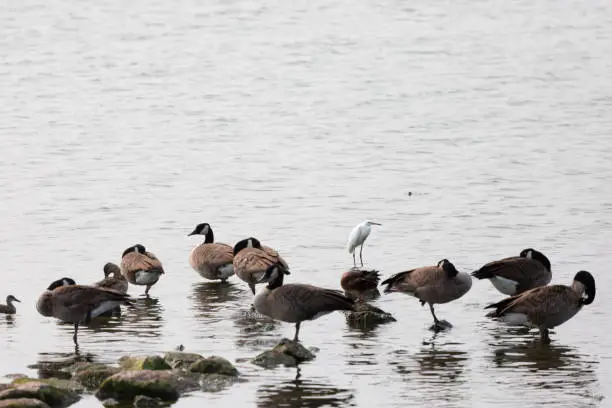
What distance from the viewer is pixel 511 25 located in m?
59.0

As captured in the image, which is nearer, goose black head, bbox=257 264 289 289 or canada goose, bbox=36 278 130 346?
canada goose, bbox=36 278 130 346

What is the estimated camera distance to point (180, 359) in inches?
680

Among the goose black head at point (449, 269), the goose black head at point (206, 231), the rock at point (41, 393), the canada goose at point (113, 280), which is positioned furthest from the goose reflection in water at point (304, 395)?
the goose black head at point (206, 231)

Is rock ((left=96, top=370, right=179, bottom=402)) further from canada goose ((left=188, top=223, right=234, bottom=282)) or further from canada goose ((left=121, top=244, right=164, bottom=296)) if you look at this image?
canada goose ((left=188, top=223, right=234, bottom=282))

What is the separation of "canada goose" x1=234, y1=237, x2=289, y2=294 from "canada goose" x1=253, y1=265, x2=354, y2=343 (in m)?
2.19

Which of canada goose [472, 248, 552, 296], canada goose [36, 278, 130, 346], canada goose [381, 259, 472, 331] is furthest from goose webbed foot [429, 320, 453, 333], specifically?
canada goose [36, 278, 130, 346]

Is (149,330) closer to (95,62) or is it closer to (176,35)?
(95,62)

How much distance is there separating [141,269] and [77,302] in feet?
9.68

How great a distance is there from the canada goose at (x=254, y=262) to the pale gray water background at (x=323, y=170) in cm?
55

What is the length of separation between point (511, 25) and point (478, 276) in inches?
1575

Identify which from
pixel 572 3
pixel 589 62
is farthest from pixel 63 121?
pixel 572 3

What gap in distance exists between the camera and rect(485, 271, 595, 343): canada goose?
61.2 feet

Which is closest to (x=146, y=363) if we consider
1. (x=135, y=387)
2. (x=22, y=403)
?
(x=135, y=387)

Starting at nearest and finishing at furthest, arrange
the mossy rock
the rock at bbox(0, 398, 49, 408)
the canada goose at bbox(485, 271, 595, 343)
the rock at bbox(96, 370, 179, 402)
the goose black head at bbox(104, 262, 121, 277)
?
1. the rock at bbox(0, 398, 49, 408)
2. the rock at bbox(96, 370, 179, 402)
3. the mossy rock
4. the canada goose at bbox(485, 271, 595, 343)
5. the goose black head at bbox(104, 262, 121, 277)
